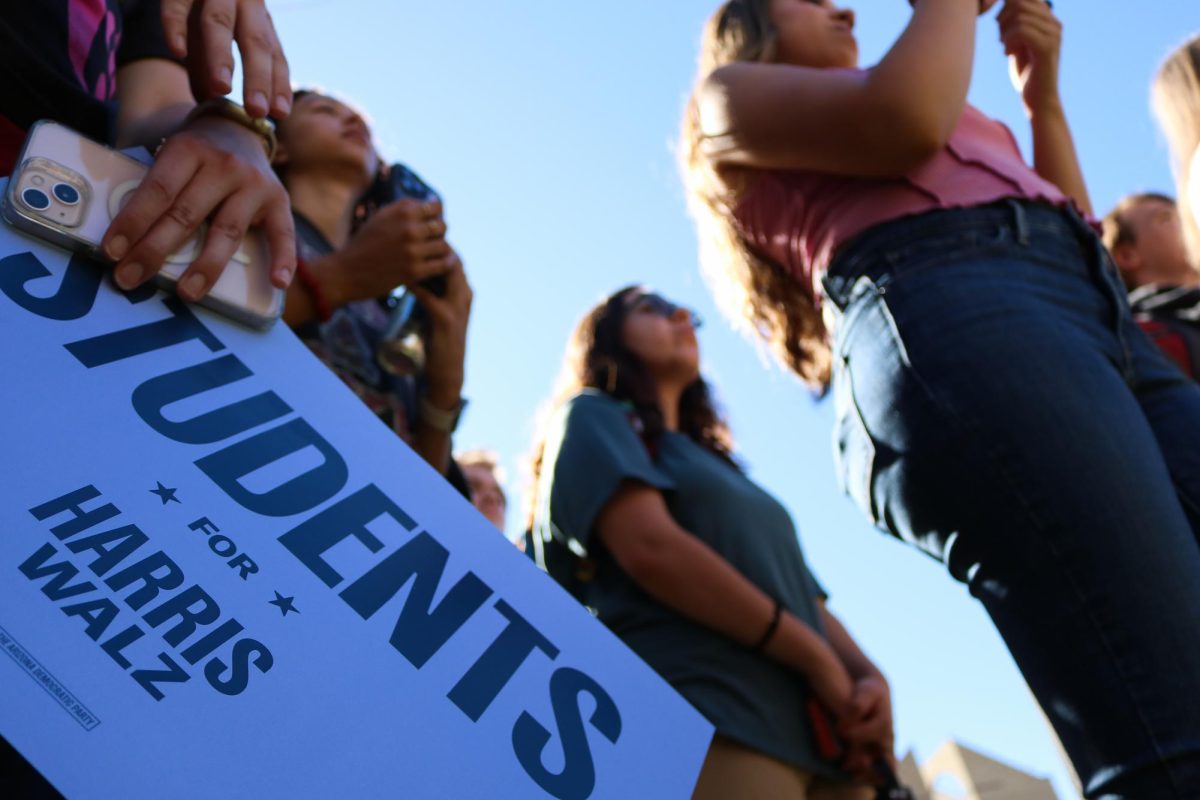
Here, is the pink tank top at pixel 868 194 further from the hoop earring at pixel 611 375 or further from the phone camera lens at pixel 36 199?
the phone camera lens at pixel 36 199

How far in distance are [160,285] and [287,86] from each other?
9.5 inches

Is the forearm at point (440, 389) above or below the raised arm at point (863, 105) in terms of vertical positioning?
below

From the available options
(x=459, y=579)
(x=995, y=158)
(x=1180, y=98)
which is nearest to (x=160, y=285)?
(x=459, y=579)

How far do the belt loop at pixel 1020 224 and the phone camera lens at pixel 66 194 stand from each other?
33.0 inches

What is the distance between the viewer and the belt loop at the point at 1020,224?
109 cm

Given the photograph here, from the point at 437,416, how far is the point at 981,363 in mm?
813

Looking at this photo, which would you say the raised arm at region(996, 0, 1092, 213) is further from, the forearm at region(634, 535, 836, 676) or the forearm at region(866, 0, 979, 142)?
the forearm at region(634, 535, 836, 676)

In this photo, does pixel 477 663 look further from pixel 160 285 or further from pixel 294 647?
pixel 160 285

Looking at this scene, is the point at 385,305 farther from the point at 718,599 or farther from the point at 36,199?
the point at 36,199

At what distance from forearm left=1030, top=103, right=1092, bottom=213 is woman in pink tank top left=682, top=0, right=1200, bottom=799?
181mm

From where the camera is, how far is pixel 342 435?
2.43 ft

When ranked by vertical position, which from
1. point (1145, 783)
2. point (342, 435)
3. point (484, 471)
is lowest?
point (484, 471)

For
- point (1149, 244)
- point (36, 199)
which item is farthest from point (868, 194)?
point (1149, 244)

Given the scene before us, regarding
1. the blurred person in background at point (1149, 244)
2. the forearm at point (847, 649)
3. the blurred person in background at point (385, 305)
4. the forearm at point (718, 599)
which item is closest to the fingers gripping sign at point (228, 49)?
the blurred person in background at point (385, 305)
